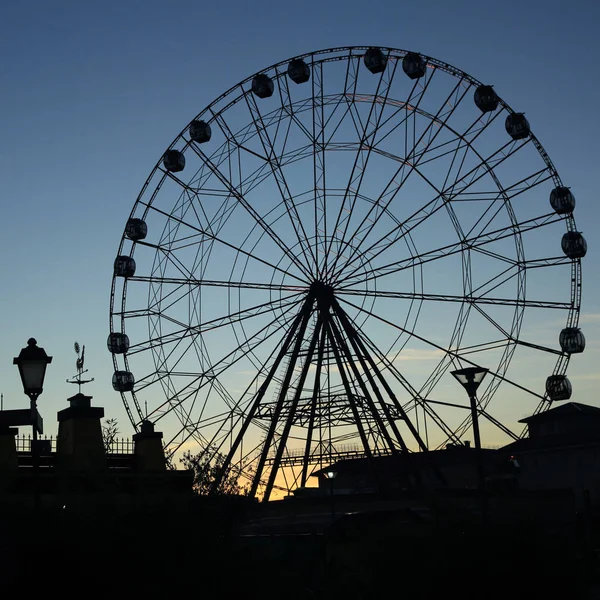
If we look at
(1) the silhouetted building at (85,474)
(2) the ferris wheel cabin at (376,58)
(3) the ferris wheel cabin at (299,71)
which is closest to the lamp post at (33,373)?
(1) the silhouetted building at (85,474)

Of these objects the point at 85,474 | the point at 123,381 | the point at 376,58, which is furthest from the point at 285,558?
the point at 376,58

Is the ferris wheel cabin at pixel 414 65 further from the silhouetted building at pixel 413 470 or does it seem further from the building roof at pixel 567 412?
the building roof at pixel 567 412

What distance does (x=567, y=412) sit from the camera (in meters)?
65.4

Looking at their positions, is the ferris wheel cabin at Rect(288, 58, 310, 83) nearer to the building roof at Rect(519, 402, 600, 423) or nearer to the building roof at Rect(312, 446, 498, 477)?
the building roof at Rect(312, 446, 498, 477)

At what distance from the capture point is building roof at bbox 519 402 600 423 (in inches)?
2564

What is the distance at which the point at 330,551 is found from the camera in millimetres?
27422

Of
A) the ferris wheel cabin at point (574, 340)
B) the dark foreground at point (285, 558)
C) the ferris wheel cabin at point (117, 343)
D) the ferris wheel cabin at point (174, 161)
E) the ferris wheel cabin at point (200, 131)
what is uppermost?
the ferris wheel cabin at point (200, 131)

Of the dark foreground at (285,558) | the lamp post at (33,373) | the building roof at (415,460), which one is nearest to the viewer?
the dark foreground at (285,558)

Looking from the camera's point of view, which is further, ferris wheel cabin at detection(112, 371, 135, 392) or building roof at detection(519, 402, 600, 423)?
building roof at detection(519, 402, 600, 423)

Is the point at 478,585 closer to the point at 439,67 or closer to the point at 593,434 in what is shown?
the point at 439,67

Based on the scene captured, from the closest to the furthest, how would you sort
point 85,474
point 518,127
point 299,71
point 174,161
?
point 85,474
point 518,127
point 299,71
point 174,161

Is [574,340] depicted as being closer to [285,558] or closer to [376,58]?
[376,58]

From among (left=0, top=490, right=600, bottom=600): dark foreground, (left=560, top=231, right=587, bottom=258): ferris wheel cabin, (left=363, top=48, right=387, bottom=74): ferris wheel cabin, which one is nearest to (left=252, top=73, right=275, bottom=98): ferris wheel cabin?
(left=363, top=48, right=387, bottom=74): ferris wheel cabin

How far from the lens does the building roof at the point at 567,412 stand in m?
65.1
